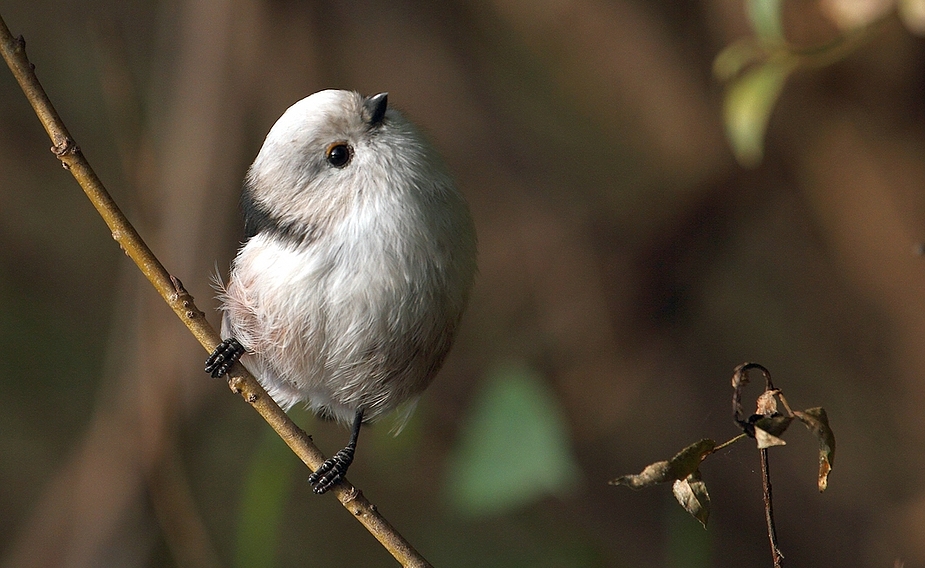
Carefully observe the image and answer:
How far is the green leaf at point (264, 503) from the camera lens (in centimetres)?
189

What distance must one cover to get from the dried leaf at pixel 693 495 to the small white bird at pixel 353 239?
1.65ft

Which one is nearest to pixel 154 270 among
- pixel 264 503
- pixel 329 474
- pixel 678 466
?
pixel 329 474

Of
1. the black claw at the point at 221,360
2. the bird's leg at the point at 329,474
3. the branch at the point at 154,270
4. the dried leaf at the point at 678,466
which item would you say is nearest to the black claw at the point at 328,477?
the bird's leg at the point at 329,474

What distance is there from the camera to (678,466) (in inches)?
36.6

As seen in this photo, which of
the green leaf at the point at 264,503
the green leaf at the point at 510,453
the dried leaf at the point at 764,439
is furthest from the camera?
the green leaf at the point at 264,503

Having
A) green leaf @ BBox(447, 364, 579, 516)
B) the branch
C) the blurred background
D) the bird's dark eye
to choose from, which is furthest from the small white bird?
the blurred background

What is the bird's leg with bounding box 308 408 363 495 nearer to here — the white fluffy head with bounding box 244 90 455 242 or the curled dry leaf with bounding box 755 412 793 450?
the white fluffy head with bounding box 244 90 455 242

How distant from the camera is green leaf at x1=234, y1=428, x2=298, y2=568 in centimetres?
189

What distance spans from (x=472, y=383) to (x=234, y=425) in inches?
39.3

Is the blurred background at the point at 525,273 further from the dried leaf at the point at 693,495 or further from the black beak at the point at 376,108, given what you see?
the dried leaf at the point at 693,495

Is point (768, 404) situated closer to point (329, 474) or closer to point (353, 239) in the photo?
point (353, 239)

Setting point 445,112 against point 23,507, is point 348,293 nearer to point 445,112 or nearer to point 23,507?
point 445,112

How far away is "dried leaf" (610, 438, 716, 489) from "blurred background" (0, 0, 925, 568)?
0.99 metres

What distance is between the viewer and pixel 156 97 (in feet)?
9.93
